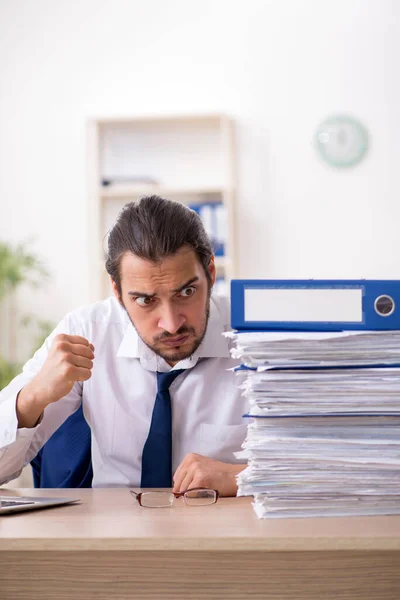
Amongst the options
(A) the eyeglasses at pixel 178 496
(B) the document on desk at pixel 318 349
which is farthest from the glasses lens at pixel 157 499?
(B) the document on desk at pixel 318 349

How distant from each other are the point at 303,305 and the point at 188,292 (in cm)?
61

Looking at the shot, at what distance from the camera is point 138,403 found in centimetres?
182

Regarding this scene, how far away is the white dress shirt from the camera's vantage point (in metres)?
1.75

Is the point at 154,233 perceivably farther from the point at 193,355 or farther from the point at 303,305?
the point at 303,305

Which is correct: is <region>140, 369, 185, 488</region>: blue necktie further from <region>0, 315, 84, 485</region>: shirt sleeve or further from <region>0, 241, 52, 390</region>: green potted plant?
<region>0, 241, 52, 390</region>: green potted plant

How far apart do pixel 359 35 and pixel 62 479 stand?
308 centimetres

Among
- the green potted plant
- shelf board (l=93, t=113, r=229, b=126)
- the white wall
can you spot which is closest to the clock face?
the white wall

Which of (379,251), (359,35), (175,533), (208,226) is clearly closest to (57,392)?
(175,533)

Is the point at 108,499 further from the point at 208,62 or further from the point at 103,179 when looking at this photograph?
the point at 208,62

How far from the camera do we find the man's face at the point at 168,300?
163cm

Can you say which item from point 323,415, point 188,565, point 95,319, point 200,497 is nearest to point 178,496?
point 200,497

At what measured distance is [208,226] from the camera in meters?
4.04

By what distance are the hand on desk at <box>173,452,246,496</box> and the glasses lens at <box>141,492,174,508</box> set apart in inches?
3.9

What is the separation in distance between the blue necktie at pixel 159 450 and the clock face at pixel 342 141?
269 cm
